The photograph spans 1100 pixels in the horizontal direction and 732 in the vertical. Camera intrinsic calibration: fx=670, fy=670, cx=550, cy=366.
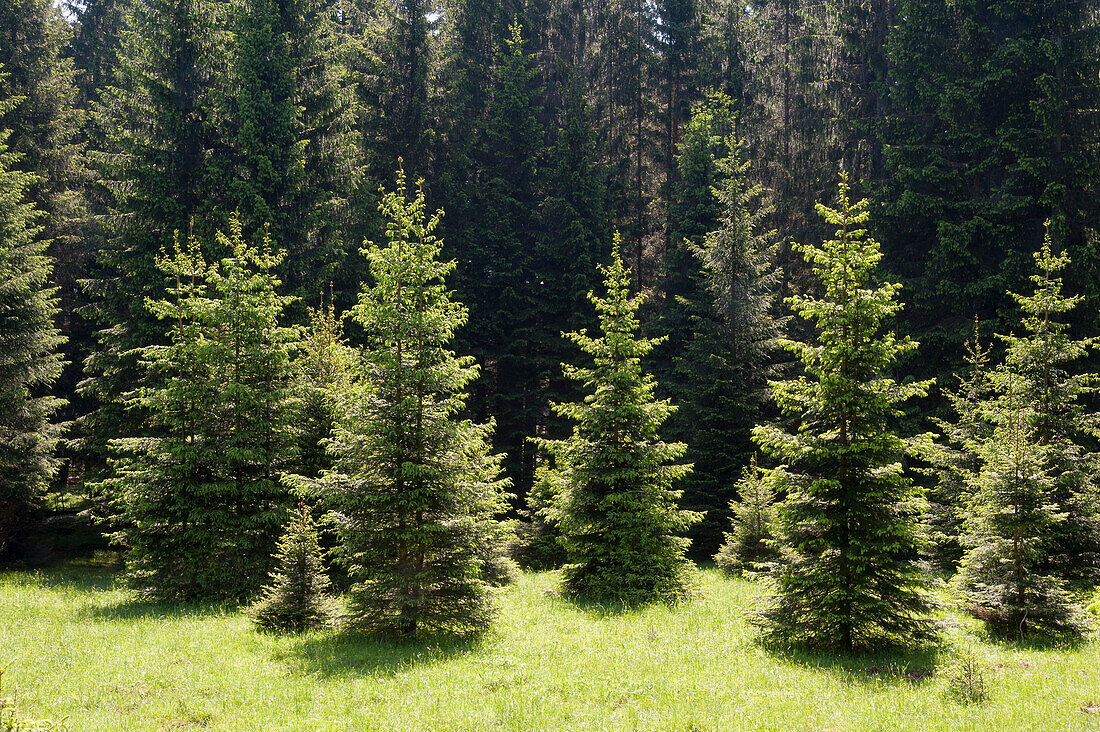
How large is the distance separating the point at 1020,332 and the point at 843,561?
17.7 meters

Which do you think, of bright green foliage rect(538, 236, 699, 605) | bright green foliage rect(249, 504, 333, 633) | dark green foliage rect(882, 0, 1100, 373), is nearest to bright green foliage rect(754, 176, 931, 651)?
bright green foliage rect(538, 236, 699, 605)

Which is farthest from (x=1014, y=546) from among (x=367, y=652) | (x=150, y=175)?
(x=150, y=175)

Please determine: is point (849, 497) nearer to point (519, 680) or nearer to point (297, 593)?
point (519, 680)

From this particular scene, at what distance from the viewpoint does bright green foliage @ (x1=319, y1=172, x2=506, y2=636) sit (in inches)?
480

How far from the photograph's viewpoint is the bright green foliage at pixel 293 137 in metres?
25.3

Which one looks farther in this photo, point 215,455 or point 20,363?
point 20,363

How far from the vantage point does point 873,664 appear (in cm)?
1017

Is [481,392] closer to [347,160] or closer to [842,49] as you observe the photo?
[347,160]

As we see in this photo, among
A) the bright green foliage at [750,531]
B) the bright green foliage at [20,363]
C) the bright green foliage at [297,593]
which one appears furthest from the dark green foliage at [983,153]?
the bright green foliage at [20,363]

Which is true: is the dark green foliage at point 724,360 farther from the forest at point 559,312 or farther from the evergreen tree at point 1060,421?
the evergreen tree at point 1060,421

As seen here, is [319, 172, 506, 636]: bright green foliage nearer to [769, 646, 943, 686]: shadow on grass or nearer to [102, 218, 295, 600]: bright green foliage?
[102, 218, 295, 600]: bright green foliage

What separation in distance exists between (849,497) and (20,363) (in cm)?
2299

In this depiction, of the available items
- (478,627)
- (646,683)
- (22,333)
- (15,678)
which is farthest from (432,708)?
(22,333)

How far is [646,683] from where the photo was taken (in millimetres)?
9070
